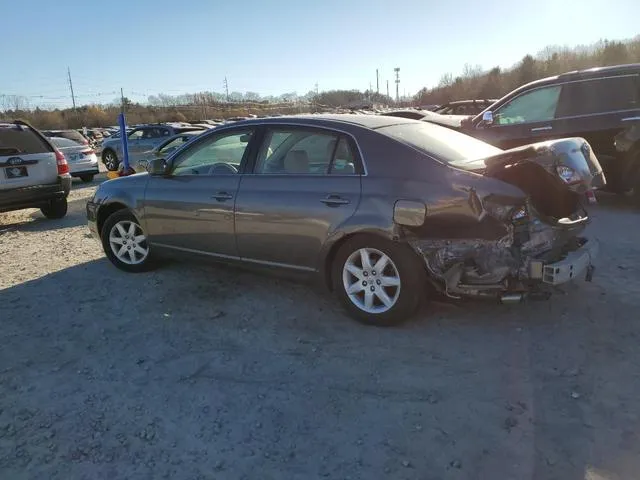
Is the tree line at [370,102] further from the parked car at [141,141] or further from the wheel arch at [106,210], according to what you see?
the wheel arch at [106,210]

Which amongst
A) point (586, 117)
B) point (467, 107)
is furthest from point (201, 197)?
point (467, 107)

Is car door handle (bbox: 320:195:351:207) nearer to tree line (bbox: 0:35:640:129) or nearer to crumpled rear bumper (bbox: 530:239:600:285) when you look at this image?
crumpled rear bumper (bbox: 530:239:600:285)

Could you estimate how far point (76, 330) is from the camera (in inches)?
173

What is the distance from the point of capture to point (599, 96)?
26.3 feet

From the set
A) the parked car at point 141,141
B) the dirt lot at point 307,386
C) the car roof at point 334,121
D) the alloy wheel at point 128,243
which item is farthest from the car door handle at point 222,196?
the parked car at point 141,141

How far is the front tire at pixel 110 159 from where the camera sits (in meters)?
18.8

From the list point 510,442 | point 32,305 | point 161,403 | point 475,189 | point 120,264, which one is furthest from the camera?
point 120,264

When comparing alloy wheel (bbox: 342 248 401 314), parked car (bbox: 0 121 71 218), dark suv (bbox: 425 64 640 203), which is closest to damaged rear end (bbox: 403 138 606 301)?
alloy wheel (bbox: 342 248 401 314)

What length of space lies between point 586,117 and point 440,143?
4779 mm

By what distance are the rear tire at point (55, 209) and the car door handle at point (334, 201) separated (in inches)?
267

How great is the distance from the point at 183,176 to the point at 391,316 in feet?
8.25

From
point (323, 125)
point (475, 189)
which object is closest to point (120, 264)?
point (323, 125)

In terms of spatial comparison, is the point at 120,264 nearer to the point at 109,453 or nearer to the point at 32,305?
the point at 32,305

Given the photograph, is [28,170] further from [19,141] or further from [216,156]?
[216,156]
